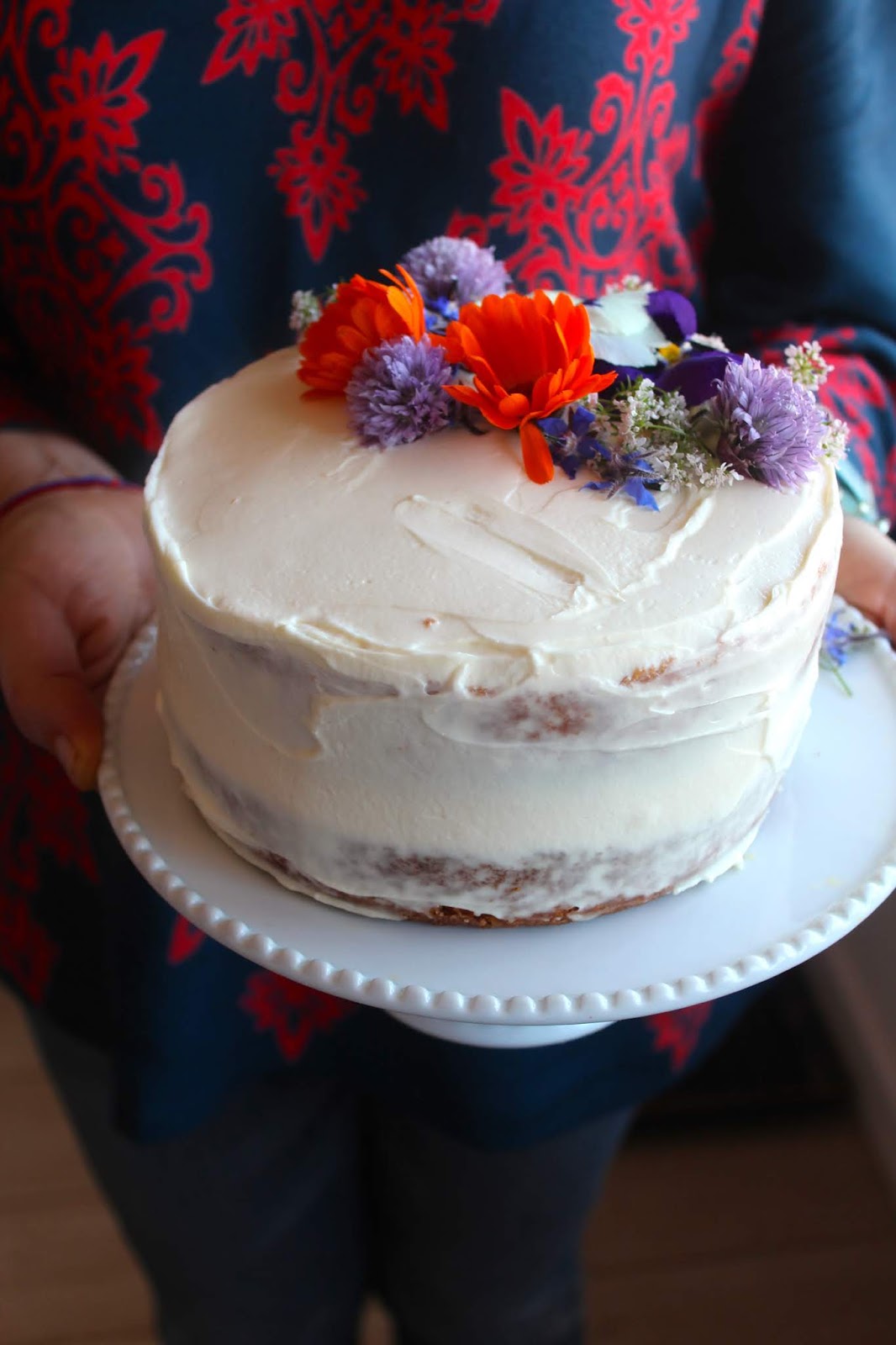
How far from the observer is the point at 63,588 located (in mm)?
1088

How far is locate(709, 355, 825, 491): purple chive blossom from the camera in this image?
816 mm

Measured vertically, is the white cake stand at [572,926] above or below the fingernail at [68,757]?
below

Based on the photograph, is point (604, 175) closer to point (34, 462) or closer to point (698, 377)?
point (698, 377)

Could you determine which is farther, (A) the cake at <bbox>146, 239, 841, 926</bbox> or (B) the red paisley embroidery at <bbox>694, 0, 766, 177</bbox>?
(B) the red paisley embroidery at <bbox>694, 0, 766, 177</bbox>

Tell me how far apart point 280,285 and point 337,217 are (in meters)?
0.08

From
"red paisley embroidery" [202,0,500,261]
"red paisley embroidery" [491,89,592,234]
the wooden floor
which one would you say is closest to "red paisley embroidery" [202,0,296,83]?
"red paisley embroidery" [202,0,500,261]

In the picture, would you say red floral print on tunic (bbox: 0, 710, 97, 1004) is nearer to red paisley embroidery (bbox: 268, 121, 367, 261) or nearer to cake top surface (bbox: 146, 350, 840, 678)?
cake top surface (bbox: 146, 350, 840, 678)

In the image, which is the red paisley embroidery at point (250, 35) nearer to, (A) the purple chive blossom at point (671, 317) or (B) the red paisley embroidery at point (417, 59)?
(B) the red paisley embroidery at point (417, 59)

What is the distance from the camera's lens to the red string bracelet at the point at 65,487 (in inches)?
44.3

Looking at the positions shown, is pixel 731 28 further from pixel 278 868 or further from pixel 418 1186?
pixel 418 1186

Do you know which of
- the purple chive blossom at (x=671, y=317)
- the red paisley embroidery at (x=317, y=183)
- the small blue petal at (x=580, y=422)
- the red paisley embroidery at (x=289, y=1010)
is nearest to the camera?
the small blue petal at (x=580, y=422)

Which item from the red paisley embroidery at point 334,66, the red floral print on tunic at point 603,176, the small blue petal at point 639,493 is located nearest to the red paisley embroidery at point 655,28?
the red floral print on tunic at point 603,176

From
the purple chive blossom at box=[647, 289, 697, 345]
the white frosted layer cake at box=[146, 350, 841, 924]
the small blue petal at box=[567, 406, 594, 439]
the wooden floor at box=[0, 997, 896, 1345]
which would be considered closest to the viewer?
the white frosted layer cake at box=[146, 350, 841, 924]

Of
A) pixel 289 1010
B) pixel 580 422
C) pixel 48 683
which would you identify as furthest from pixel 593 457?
pixel 289 1010
